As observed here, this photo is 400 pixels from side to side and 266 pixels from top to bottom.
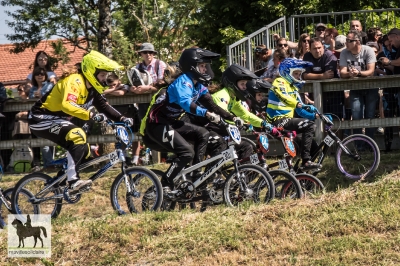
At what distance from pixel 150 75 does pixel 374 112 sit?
3.89 metres

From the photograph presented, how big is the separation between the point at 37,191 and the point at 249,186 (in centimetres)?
293

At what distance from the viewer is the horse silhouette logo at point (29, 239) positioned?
34.2ft

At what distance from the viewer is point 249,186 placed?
11734 mm

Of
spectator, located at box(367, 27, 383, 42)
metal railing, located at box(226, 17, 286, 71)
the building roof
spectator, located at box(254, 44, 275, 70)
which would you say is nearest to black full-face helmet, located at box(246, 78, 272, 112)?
spectator, located at box(254, 44, 275, 70)

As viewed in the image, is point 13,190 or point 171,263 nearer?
point 171,263

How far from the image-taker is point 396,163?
1457 centimetres

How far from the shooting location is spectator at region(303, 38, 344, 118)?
15.3 meters

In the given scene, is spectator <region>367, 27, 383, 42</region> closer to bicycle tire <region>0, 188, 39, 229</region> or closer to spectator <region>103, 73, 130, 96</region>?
spectator <region>103, 73, 130, 96</region>

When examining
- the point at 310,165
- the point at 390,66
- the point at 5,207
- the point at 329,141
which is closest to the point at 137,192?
the point at 5,207

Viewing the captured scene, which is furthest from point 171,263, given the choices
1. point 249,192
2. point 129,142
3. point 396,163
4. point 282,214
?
point 396,163

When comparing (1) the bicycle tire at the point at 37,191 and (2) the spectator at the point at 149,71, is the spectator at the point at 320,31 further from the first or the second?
(1) the bicycle tire at the point at 37,191

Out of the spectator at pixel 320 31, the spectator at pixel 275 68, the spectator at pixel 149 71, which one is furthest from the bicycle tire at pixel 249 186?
the spectator at pixel 320 31

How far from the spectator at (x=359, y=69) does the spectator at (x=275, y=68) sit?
3.36 feet

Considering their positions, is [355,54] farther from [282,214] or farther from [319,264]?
[319,264]
